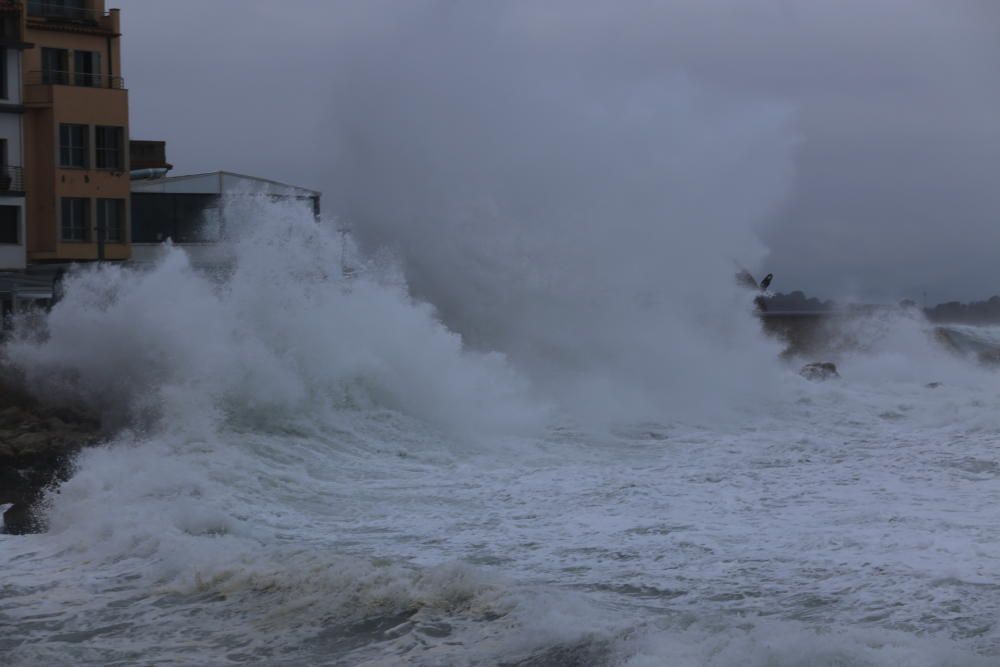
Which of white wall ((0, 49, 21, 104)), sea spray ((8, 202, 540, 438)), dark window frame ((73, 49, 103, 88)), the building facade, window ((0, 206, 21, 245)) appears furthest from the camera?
dark window frame ((73, 49, 103, 88))

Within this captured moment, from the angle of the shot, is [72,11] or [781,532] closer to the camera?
[781,532]

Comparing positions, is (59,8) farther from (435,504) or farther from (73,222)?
(435,504)

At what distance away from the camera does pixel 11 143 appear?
90.3 ft

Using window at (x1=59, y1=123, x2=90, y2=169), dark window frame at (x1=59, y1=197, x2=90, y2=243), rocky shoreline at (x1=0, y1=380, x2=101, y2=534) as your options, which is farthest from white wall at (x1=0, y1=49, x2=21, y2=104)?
rocky shoreline at (x1=0, y1=380, x2=101, y2=534)

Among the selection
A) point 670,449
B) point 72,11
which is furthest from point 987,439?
point 72,11

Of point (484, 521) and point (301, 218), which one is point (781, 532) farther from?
point (301, 218)

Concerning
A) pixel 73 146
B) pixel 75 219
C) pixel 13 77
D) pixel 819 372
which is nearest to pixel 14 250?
pixel 75 219

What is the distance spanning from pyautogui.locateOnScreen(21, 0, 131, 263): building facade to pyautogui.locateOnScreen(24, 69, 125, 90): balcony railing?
22 mm

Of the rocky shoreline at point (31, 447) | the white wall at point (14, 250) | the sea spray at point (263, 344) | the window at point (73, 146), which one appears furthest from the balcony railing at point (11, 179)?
the rocky shoreline at point (31, 447)

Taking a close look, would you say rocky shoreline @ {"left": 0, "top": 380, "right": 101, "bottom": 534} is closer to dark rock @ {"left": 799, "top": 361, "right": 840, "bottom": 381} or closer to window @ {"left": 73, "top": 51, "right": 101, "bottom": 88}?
window @ {"left": 73, "top": 51, "right": 101, "bottom": 88}

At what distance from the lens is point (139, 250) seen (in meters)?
30.2

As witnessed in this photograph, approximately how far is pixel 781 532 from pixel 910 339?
2627 centimetres

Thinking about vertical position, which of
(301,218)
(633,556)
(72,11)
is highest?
(72,11)

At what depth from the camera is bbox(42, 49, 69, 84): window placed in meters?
28.2
